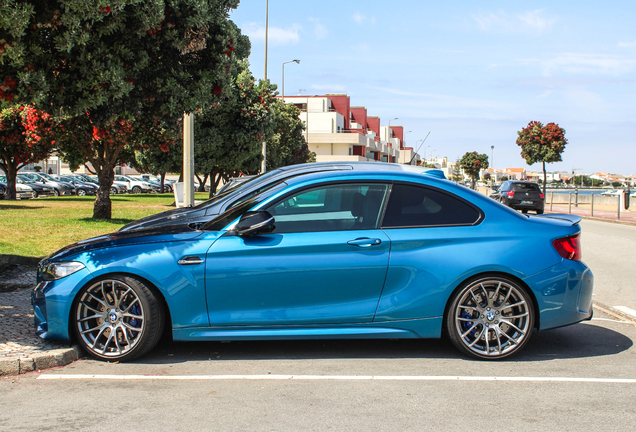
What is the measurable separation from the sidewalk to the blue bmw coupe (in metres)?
0.16

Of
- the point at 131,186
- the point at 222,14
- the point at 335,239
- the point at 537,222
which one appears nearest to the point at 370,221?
the point at 335,239

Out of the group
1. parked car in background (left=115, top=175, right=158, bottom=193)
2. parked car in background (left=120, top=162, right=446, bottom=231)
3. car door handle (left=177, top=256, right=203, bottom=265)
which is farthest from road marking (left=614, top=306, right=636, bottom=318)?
parked car in background (left=115, top=175, right=158, bottom=193)

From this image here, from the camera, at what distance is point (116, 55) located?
300 inches

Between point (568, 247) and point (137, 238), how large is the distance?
363cm

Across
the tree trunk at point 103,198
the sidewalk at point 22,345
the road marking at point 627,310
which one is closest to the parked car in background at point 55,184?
the tree trunk at point 103,198

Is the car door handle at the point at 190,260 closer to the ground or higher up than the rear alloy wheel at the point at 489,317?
higher up

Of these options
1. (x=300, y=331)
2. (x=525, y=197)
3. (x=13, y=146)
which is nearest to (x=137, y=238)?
(x=300, y=331)

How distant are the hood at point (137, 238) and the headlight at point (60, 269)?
2.7 inches

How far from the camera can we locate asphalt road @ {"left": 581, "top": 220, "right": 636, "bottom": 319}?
785 cm

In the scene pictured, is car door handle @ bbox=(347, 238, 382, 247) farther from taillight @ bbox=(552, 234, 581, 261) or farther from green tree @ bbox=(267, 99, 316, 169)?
green tree @ bbox=(267, 99, 316, 169)

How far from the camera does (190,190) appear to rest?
13.2 metres

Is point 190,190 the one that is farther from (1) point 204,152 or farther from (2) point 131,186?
(2) point 131,186

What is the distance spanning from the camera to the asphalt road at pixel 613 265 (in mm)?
7848

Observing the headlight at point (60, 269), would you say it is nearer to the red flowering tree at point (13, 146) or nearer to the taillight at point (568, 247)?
the taillight at point (568, 247)
